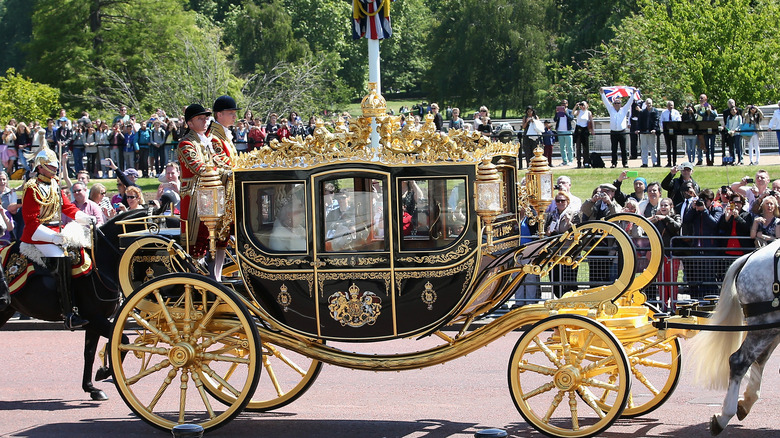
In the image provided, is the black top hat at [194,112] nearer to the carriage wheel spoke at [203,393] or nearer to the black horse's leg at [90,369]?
the carriage wheel spoke at [203,393]

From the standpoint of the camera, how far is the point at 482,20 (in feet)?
180

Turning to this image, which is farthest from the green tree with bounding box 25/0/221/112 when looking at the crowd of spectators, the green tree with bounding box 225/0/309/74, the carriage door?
the carriage door

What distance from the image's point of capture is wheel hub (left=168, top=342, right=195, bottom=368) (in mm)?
7969

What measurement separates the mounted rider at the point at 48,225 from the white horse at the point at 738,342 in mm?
5401

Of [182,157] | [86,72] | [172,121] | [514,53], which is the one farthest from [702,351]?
[514,53]

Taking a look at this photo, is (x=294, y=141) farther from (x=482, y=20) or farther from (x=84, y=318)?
(x=482, y=20)

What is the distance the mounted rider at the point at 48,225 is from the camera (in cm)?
941

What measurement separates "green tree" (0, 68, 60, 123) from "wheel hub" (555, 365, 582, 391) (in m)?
32.2

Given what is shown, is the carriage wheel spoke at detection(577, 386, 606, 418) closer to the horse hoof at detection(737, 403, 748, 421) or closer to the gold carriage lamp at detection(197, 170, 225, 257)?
the horse hoof at detection(737, 403, 748, 421)

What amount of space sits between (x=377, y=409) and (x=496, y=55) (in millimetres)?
47560

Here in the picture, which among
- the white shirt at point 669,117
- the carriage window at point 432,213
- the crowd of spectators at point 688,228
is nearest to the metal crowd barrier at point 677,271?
the crowd of spectators at point 688,228

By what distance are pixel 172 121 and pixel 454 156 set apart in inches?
693

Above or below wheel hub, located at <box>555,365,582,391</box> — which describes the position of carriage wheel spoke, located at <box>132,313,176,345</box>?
above

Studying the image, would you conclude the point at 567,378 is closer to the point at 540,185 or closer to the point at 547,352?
the point at 547,352
